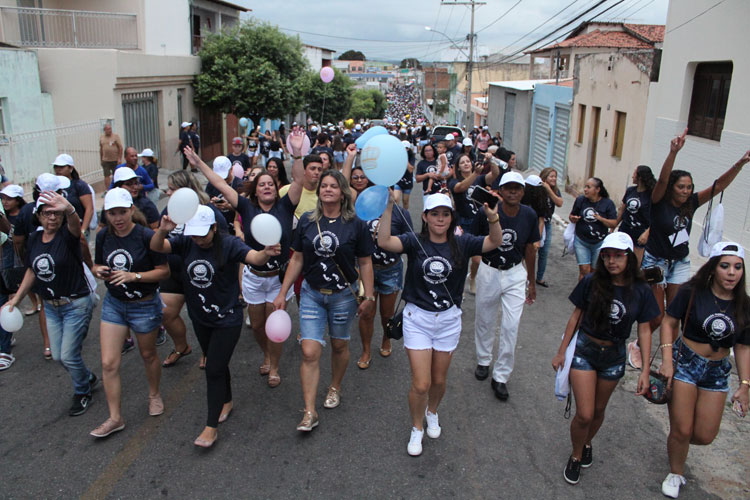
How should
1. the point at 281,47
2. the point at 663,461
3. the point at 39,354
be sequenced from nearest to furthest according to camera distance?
the point at 663,461 < the point at 39,354 < the point at 281,47

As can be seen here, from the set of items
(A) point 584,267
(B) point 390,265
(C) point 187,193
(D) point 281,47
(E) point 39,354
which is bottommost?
(E) point 39,354

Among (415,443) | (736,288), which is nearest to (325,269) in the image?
(415,443)

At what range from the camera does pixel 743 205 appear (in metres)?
8.69

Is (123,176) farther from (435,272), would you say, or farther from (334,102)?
(334,102)

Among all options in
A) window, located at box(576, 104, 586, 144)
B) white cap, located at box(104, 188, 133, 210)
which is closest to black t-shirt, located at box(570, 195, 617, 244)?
white cap, located at box(104, 188, 133, 210)

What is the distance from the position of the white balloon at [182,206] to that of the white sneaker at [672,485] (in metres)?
3.66

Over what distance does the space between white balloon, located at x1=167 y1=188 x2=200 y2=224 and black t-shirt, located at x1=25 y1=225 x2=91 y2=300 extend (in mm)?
1138

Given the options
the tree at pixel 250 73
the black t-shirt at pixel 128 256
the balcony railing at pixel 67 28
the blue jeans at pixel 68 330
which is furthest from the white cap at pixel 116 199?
the tree at pixel 250 73

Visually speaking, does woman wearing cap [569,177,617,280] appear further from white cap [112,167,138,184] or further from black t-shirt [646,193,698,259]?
white cap [112,167,138,184]

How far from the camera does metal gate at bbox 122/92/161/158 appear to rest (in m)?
18.2

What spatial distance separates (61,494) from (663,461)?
4.12 m

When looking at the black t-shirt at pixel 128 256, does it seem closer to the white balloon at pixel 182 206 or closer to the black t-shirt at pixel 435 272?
the white balloon at pixel 182 206

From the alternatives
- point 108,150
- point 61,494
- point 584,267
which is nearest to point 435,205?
point 61,494

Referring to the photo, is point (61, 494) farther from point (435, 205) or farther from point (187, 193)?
point (435, 205)
